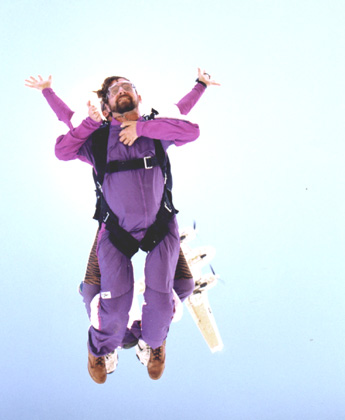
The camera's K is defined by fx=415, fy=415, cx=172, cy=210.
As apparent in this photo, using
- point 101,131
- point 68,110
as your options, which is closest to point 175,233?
point 101,131

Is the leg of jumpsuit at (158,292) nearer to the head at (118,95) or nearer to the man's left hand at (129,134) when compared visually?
the man's left hand at (129,134)

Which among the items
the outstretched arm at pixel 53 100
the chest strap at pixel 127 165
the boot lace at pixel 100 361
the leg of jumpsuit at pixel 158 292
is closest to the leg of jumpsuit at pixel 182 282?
the leg of jumpsuit at pixel 158 292

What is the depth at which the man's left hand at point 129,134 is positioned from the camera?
4.06 metres

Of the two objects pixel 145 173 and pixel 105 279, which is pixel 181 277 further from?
pixel 145 173

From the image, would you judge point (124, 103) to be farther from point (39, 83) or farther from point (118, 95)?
point (39, 83)

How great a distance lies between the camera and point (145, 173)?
13.7 feet

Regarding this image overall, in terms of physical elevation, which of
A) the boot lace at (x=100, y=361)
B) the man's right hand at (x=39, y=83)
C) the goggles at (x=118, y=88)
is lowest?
the boot lace at (x=100, y=361)

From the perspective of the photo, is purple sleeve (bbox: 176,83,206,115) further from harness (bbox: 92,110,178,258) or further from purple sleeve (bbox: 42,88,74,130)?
purple sleeve (bbox: 42,88,74,130)

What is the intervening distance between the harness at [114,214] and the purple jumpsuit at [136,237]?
52 mm

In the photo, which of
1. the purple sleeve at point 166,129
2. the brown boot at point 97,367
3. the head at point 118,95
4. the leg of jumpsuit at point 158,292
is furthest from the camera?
the head at point 118,95

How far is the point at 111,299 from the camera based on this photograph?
13.2 ft

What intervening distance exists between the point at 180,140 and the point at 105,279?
5.18 ft

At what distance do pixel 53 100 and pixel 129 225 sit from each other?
1537 mm

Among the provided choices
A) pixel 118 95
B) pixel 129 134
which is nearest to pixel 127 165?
pixel 129 134
